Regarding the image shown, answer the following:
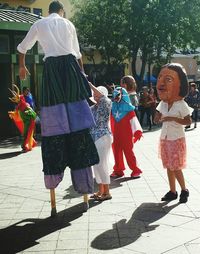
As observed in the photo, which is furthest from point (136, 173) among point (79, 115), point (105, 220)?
point (79, 115)

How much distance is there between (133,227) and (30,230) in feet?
3.66

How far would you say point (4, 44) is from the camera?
55.7 feet

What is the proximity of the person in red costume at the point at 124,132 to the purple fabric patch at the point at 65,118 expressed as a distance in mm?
2619

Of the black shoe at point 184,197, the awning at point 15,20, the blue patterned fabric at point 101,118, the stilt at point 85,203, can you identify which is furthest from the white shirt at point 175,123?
the awning at point 15,20

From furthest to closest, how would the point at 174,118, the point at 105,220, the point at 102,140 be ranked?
the point at 102,140, the point at 174,118, the point at 105,220

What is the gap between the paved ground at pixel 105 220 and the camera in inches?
183

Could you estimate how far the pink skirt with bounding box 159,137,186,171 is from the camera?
6.31 meters

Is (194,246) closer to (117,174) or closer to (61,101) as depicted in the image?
(61,101)

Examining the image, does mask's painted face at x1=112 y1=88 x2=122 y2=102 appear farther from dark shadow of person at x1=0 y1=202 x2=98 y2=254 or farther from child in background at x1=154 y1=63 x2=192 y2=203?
dark shadow of person at x1=0 y1=202 x2=98 y2=254

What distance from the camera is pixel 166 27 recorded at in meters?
23.8

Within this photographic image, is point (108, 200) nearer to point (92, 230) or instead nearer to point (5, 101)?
point (92, 230)

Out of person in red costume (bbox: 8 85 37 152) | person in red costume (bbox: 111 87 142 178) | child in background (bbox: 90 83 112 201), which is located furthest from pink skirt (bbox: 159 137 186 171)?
person in red costume (bbox: 8 85 37 152)

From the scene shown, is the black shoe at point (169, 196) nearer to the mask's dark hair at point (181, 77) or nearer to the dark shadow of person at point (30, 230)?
the dark shadow of person at point (30, 230)

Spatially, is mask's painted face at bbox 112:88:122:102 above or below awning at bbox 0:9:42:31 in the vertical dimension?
below
